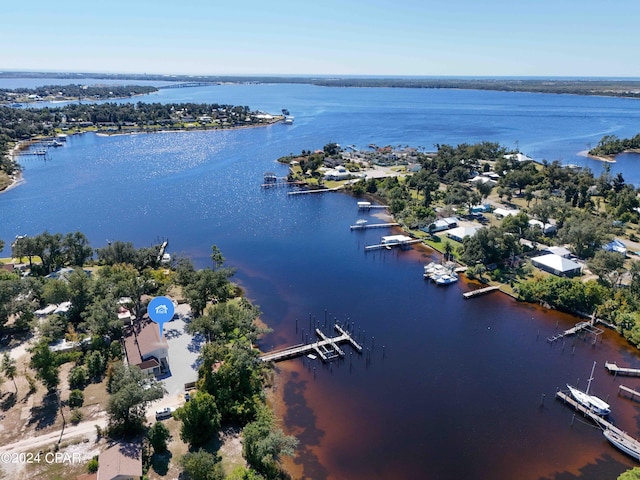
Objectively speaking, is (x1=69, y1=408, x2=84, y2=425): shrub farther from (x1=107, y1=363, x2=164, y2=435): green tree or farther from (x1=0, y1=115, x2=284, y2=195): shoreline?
(x1=0, y1=115, x2=284, y2=195): shoreline

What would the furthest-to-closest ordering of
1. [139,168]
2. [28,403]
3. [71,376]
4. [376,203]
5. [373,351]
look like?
[139,168] → [376,203] → [373,351] → [71,376] → [28,403]

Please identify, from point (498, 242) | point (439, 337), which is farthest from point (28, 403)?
point (498, 242)

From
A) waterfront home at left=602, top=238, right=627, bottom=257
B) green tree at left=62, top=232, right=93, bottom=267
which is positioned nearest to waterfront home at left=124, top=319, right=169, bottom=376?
green tree at left=62, top=232, right=93, bottom=267

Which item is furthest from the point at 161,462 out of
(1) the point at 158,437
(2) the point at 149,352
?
Result: (2) the point at 149,352

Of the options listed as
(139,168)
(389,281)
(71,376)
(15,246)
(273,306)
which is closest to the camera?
(71,376)

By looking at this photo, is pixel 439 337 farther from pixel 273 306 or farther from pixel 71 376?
pixel 71 376

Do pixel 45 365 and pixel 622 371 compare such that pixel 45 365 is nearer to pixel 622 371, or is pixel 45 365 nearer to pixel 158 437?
pixel 158 437
